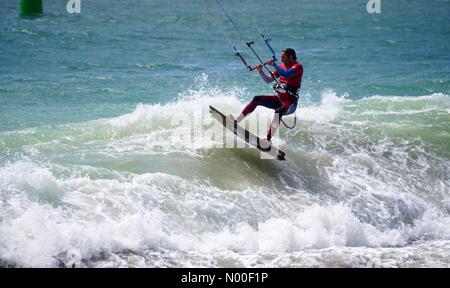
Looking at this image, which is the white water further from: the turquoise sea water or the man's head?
the man's head

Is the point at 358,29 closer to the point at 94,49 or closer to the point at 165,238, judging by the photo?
the point at 94,49

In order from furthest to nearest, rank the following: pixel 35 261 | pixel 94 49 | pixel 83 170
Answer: pixel 94 49 < pixel 83 170 < pixel 35 261

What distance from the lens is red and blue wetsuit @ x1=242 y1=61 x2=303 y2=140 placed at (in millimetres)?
12516

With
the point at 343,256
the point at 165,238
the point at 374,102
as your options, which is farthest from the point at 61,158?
the point at 374,102

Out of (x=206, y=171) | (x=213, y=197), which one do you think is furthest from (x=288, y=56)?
(x=213, y=197)

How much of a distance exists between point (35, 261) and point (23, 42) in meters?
22.2

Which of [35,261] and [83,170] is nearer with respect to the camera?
[35,261]

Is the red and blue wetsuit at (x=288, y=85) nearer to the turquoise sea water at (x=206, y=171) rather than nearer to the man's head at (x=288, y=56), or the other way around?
the man's head at (x=288, y=56)

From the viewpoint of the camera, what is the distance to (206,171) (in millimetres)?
13023

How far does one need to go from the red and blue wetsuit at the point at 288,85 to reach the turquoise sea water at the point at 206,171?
137cm

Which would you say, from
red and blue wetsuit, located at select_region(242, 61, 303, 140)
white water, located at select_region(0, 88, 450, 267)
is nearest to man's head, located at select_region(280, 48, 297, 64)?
red and blue wetsuit, located at select_region(242, 61, 303, 140)

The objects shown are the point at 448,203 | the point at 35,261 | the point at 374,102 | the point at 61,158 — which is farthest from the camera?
the point at 374,102

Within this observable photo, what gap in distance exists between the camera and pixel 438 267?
10531mm

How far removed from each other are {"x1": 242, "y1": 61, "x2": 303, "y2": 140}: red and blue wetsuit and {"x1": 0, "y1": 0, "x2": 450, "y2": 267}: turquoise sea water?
1371 millimetres
